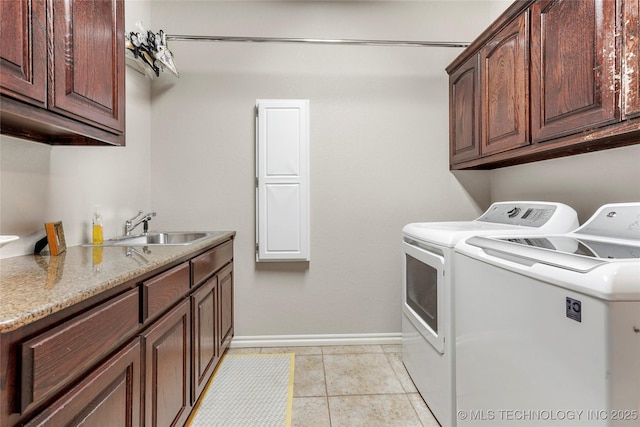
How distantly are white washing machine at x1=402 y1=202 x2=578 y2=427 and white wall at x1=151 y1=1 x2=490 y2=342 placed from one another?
0.53m

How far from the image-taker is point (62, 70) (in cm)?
110

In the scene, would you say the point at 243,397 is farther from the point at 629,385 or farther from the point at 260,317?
the point at 629,385

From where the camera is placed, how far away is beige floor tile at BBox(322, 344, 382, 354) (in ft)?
7.97

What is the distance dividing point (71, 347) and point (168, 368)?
2.09ft

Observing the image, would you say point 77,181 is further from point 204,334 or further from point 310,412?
point 310,412

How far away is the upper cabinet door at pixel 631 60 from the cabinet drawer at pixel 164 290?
1902mm

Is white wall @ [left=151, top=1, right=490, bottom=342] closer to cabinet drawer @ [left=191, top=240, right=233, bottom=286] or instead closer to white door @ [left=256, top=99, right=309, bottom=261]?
white door @ [left=256, top=99, right=309, bottom=261]

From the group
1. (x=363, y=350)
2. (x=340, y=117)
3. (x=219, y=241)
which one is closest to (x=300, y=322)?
(x=363, y=350)

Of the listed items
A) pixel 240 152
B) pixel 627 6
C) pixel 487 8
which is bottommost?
pixel 240 152

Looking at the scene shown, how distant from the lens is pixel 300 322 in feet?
8.34

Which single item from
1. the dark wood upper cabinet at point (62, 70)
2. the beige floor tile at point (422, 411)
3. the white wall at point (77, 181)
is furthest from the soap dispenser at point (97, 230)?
the beige floor tile at point (422, 411)

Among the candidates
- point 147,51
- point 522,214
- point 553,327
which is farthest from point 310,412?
point 147,51

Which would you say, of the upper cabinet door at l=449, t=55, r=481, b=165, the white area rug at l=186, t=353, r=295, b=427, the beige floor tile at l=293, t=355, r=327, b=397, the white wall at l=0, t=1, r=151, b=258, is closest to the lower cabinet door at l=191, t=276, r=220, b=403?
the white area rug at l=186, t=353, r=295, b=427

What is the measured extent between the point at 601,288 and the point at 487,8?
108 inches
